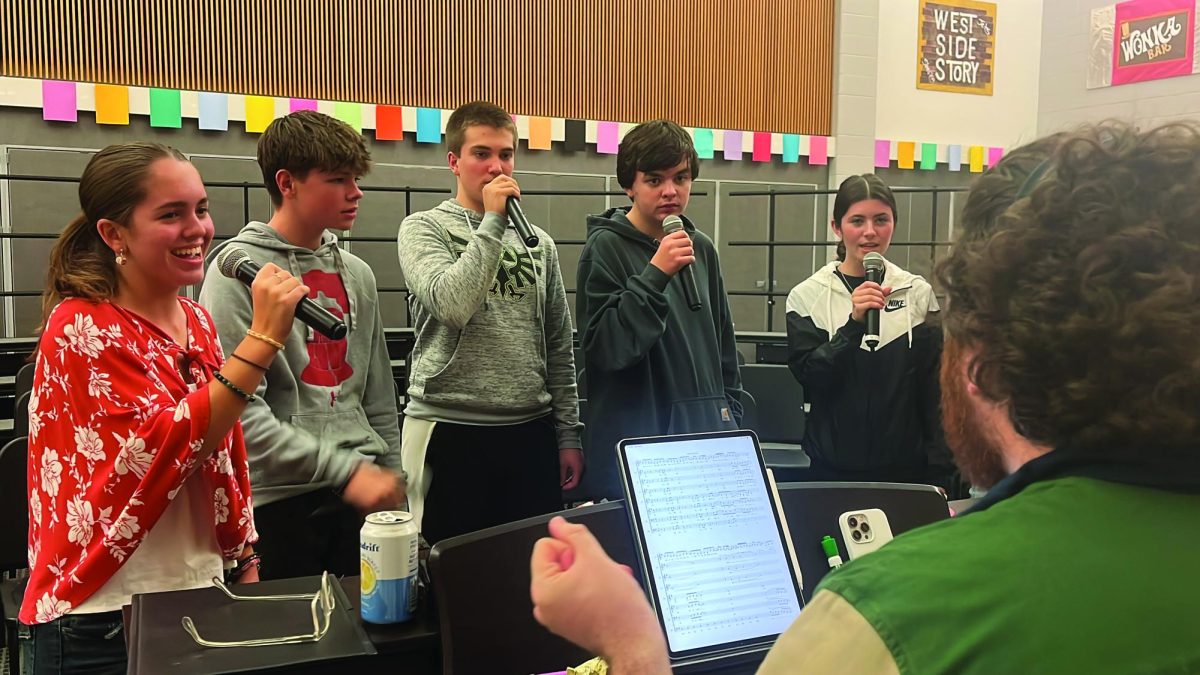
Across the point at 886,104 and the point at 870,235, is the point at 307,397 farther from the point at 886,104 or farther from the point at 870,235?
the point at 886,104

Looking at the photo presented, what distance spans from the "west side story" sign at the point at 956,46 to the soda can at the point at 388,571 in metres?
8.75

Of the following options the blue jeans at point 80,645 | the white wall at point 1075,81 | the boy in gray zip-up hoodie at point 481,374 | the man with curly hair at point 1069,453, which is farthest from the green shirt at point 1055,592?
the white wall at point 1075,81

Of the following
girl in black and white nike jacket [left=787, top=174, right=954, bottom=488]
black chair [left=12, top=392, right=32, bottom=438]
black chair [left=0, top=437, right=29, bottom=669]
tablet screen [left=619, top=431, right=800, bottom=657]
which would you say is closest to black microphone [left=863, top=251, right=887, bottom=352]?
girl in black and white nike jacket [left=787, top=174, right=954, bottom=488]

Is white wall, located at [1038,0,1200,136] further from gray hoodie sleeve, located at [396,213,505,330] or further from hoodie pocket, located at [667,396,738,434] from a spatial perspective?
gray hoodie sleeve, located at [396,213,505,330]

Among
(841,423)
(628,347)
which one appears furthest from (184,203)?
(841,423)

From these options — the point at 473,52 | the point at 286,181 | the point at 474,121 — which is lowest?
the point at 286,181

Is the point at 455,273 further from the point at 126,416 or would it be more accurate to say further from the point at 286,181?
the point at 126,416

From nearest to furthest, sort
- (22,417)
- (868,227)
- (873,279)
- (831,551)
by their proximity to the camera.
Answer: (831,551) < (873,279) < (868,227) < (22,417)

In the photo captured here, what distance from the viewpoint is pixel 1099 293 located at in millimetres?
652

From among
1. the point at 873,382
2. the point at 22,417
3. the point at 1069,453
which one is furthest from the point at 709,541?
the point at 22,417

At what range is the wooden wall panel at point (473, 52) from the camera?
5.77 metres

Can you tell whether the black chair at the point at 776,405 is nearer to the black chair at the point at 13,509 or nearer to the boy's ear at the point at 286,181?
the boy's ear at the point at 286,181

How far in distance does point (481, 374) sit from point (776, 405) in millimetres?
2170

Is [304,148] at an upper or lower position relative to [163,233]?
upper
